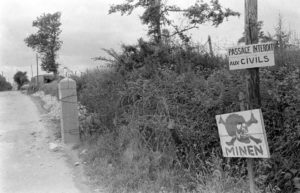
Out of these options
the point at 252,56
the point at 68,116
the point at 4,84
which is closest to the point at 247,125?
the point at 252,56

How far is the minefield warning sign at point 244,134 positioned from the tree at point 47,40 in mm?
27916

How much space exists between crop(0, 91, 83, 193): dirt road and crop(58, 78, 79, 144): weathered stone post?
0.58 m

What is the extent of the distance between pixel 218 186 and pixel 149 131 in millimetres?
2302

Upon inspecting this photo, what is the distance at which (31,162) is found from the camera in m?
7.54

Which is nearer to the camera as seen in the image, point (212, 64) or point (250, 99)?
point (250, 99)

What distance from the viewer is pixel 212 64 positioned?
880 cm

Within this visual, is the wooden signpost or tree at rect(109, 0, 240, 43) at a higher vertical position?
tree at rect(109, 0, 240, 43)

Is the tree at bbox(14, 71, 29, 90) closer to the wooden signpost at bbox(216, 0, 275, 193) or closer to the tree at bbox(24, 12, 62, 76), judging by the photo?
the tree at bbox(24, 12, 62, 76)

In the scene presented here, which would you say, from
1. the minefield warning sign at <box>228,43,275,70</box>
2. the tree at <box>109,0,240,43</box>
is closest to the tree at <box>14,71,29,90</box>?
the tree at <box>109,0,240,43</box>

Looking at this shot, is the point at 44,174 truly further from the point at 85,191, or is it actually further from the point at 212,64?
the point at 212,64

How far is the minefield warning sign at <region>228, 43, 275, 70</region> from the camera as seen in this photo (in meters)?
4.56

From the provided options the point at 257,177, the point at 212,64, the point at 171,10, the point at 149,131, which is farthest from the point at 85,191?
the point at 171,10

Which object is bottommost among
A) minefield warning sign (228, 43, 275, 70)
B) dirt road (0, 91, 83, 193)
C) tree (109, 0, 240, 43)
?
dirt road (0, 91, 83, 193)

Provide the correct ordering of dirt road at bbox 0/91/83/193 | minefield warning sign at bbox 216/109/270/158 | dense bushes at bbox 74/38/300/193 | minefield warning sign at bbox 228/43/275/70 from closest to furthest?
minefield warning sign at bbox 216/109/270/158 < minefield warning sign at bbox 228/43/275/70 < dense bushes at bbox 74/38/300/193 < dirt road at bbox 0/91/83/193
